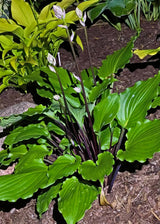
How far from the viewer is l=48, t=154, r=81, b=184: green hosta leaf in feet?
6.13

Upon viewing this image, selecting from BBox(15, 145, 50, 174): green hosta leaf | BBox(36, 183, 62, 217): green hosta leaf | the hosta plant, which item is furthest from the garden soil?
the hosta plant

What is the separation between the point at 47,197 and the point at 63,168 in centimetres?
26

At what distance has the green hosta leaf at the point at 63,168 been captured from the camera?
6.13 feet

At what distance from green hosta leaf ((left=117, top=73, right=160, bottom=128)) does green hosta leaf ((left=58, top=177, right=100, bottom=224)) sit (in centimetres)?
49

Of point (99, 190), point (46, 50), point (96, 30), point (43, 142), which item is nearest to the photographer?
point (99, 190)

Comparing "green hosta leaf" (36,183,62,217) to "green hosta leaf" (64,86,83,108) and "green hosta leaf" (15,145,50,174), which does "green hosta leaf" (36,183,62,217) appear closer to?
"green hosta leaf" (15,145,50,174)

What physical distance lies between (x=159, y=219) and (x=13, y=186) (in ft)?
3.12

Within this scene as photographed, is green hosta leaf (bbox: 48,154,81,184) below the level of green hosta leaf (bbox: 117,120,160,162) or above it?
above

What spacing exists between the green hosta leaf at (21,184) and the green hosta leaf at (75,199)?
15cm

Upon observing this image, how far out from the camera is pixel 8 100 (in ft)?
11.1

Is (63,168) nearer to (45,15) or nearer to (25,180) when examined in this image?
(25,180)

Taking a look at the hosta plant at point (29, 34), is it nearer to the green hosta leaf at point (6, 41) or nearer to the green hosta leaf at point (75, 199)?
the green hosta leaf at point (6, 41)

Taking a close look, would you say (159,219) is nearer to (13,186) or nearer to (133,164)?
(133,164)

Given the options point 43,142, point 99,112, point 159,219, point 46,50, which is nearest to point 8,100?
point 46,50
